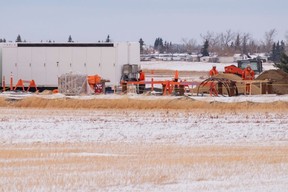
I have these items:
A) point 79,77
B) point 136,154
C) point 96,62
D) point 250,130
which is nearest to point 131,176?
point 136,154

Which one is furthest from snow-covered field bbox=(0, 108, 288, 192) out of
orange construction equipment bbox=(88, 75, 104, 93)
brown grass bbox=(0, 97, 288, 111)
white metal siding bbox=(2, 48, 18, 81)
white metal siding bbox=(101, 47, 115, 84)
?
white metal siding bbox=(2, 48, 18, 81)

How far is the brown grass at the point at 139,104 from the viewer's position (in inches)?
1267

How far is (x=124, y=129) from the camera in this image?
23625mm

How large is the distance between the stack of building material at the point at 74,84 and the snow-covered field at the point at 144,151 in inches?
378

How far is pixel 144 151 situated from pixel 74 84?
23.1 meters

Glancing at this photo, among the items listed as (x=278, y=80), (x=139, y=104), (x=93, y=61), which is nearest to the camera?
(x=139, y=104)

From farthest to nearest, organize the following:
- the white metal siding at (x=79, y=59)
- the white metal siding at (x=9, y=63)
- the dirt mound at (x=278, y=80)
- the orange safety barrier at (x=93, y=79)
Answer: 1. the white metal siding at (x=9, y=63)
2. the white metal siding at (x=79, y=59)
3. the dirt mound at (x=278, y=80)
4. the orange safety barrier at (x=93, y=79)

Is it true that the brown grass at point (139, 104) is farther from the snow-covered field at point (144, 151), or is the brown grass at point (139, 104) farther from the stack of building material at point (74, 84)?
the stack of building material at point (74, 84)

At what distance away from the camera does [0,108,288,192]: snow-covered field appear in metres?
12.3

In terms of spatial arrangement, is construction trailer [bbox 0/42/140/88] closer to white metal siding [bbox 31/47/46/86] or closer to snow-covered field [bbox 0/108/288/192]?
white metal siding [bbox 31/47/46/86]

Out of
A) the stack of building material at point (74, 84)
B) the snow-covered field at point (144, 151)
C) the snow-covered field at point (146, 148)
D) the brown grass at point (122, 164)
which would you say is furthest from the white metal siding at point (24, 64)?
the brown grass at point (122, 164)

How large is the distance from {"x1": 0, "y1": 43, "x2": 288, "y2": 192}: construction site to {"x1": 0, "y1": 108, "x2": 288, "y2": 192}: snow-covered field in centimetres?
2

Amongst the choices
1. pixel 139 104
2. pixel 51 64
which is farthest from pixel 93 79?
pixel 139 104

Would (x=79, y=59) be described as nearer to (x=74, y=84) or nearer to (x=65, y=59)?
(x=65, y=59)
